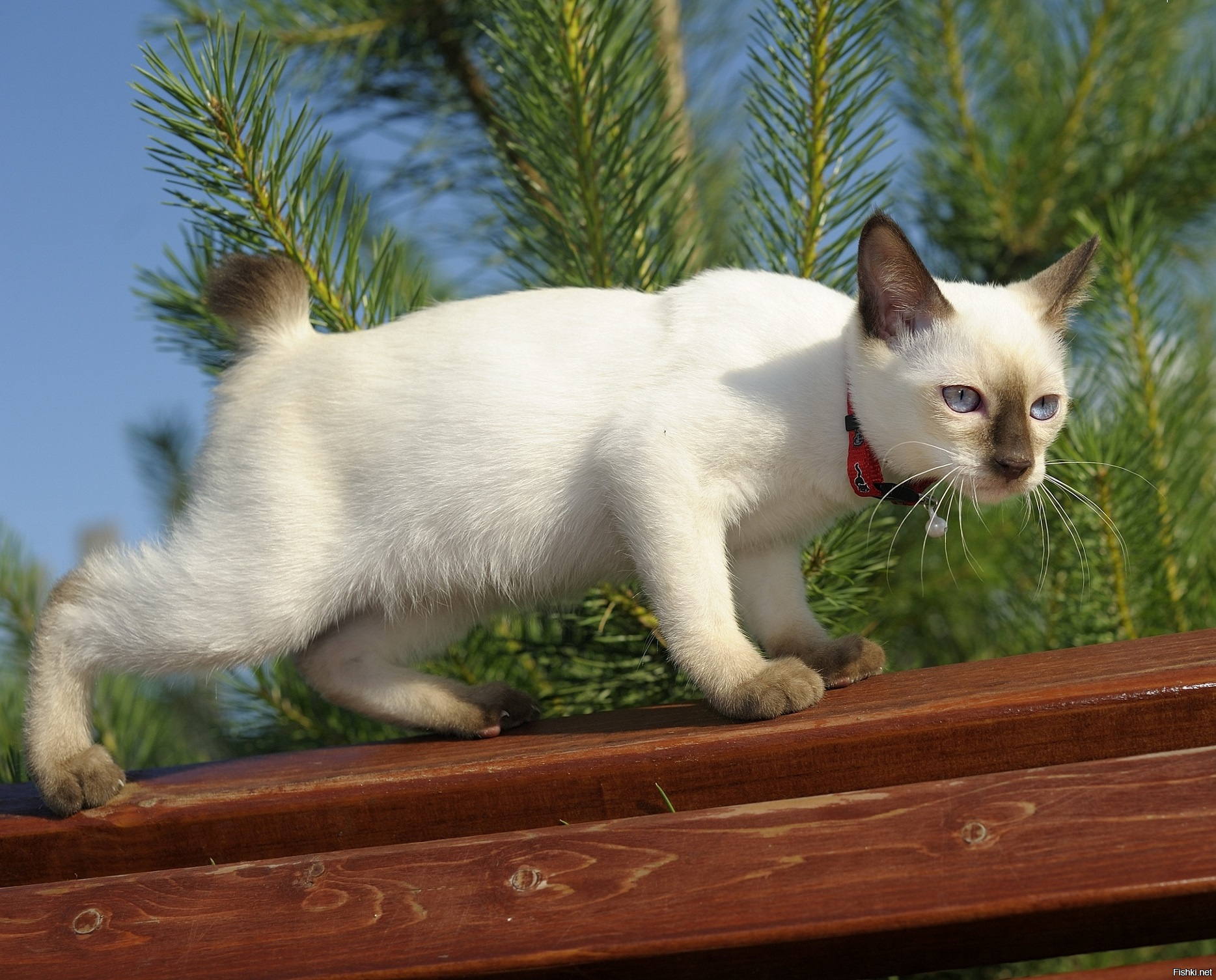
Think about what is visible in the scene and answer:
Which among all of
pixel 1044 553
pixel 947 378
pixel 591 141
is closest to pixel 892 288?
pixel 947 378

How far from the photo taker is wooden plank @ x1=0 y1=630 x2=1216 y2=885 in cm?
119

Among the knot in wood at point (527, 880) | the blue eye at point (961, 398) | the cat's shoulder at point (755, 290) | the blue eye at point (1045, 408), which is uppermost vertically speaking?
the cat's shoulder at point (755, 290)

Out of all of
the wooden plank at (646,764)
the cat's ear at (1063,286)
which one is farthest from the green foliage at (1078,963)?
the cat's ear at (1063,286)

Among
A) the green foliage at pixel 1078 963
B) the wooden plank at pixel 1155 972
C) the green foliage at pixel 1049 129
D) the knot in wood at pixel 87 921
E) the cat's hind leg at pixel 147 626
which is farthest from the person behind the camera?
the green foliage at pixel 1049 129

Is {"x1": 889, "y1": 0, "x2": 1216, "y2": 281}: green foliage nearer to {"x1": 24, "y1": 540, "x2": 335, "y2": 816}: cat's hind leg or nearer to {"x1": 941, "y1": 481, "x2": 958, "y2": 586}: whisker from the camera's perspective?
{"x1": 941, "y1": 481, "x2": 958, "y2": 586}: whisker

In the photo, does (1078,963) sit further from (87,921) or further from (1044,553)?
(87,921)

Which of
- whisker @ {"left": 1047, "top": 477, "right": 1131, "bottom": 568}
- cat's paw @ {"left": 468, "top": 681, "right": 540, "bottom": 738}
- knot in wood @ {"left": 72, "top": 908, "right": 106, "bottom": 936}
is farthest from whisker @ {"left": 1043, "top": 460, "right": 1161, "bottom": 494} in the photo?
knot in wood @ {"left": 72, "top": 908, "right": 106, "bottom": 936}

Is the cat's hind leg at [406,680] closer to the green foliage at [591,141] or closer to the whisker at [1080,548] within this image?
the green foliage at [591,141]

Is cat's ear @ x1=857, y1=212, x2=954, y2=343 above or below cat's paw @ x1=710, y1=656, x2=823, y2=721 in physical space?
above

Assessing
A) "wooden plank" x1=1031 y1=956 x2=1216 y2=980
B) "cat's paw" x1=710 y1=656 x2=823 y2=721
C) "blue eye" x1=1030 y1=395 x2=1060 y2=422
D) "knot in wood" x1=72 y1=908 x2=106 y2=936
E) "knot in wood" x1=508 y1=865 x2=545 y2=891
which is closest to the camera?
"wooden plank" x1=1031 y1=956 x2=1216 y2=980

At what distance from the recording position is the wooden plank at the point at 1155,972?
0.92 m

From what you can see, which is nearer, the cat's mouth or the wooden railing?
the wooden railing

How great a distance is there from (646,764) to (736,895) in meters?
0.27

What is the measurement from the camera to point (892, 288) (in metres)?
1.52
